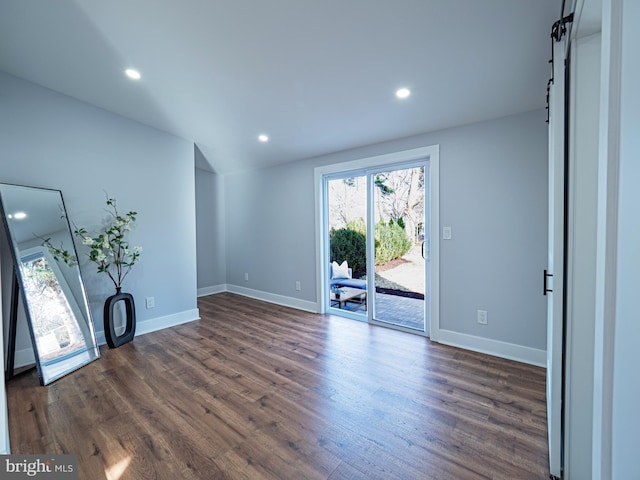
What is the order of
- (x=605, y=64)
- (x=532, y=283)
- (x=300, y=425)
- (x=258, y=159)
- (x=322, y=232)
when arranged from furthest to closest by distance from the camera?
(x=258, y=159), (x=322, y=232), (x=532, y=283), (x=300, y=425), (x=605, y=64)

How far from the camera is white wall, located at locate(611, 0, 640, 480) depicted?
38 cm

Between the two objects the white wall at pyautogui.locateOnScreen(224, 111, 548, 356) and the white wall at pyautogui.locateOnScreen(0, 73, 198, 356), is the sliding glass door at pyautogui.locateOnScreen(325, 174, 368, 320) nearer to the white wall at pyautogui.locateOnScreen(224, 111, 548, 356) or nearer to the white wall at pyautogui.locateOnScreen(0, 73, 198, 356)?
the white wall at pyautogui.locateOnScreen(224, 111, 548, 356)

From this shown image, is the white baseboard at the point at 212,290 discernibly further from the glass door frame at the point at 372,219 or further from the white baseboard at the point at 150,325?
the glass door frame at the point at 372,219

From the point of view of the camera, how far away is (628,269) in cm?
40

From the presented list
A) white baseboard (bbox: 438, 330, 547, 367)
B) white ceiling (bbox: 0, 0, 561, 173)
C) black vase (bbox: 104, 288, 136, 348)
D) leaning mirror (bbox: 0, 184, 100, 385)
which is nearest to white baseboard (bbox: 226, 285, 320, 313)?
white baseboard (bbox: 438, 330, 547, 367)

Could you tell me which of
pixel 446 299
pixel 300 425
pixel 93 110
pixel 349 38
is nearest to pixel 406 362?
pixel 446 299

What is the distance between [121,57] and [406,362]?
3588 mm

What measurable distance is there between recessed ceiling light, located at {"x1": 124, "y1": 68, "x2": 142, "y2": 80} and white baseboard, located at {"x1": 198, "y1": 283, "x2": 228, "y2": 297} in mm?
3589

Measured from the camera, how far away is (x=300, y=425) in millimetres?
1739

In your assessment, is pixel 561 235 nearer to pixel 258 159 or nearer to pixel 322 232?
pixel 322 232

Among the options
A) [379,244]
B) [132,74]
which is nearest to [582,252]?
[379,244]

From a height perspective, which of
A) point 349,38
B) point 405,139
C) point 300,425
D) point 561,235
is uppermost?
point 349,38

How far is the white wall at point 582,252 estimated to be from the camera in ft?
3.85

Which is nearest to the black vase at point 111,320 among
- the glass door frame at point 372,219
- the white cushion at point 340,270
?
the glass door frame at point 372,219
